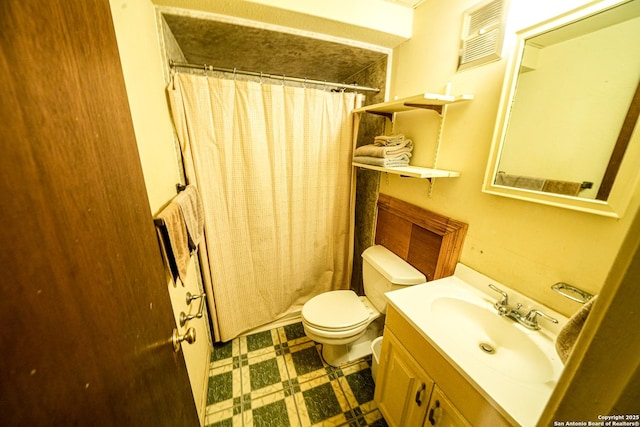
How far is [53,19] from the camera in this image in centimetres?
29

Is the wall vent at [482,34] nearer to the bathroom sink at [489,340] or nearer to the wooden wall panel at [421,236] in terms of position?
the wooden wall panel at [421,236]

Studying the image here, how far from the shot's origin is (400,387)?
3.40 feet

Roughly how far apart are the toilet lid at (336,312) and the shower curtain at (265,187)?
1.23 ft

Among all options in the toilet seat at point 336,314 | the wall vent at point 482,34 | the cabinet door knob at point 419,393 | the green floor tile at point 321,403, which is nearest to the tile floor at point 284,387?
the green floor tile at point 321,403

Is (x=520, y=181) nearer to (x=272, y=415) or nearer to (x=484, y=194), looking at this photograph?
(x=484, y=194)

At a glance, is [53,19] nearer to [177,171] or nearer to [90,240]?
[90,240]

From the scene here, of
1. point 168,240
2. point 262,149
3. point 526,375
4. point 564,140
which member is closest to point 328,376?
point 526,375

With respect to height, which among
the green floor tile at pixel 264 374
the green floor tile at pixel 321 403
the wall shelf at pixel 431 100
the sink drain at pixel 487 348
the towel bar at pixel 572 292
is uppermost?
the wall shelf at pixel 431 100

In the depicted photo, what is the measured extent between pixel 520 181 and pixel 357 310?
1.14 meters

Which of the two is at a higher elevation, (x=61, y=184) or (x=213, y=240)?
(x=61, y=184)

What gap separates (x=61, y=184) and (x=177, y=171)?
1095mm

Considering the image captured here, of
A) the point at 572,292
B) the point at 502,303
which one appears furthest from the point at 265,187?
the point at 572,292

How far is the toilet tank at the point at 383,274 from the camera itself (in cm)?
132

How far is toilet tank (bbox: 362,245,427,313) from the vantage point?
1324 millimetres
